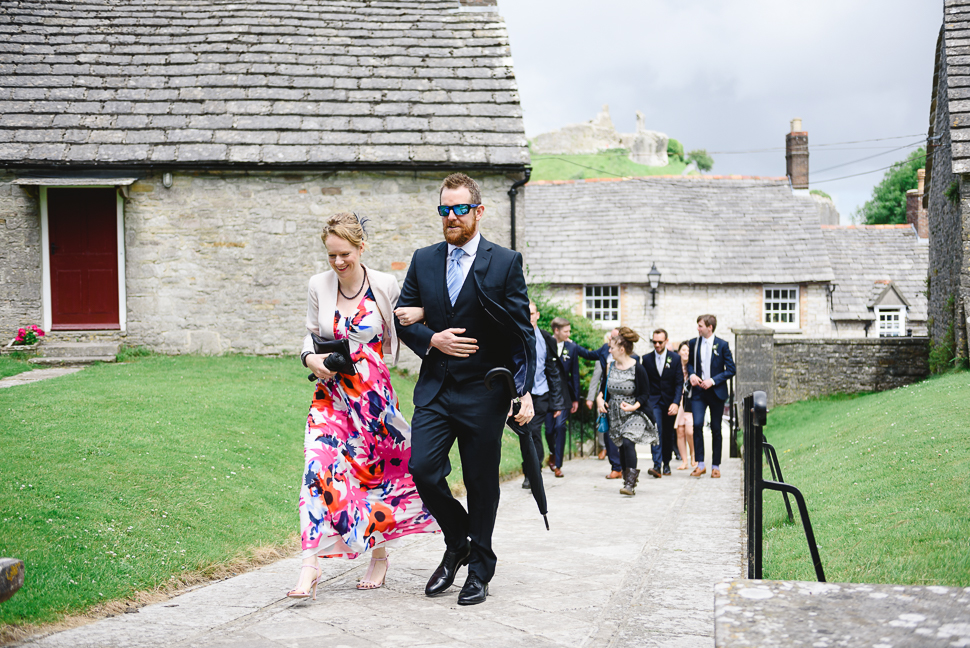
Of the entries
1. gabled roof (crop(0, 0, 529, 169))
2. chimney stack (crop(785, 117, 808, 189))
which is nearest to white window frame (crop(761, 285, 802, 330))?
chimney stack (crop(785, 117, 808, 189))

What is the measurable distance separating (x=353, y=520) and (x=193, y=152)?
1071 centimetres

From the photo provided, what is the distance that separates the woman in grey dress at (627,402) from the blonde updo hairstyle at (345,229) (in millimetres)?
5876

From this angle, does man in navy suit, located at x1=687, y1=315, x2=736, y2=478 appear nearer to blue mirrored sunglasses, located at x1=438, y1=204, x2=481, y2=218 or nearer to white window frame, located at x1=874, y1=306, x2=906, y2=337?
blue mirrored sunglasses, located at x1=438, y1=204, x2=481, y2=218

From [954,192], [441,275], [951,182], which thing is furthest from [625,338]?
[951,182]

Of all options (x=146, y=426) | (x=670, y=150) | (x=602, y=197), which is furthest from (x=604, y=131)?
(x=146, y=426)

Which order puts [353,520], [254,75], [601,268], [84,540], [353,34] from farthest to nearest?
[601,268] → [353,34] → [254,75] → [84,540] → [353,520]

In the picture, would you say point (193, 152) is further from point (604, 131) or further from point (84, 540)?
point (604, 131)

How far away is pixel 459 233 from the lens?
4930 mm

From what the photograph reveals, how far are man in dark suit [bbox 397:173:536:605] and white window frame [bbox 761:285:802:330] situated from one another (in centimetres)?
2621

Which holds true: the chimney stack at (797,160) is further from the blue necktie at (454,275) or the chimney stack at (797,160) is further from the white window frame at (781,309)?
the blue necktie at (454,275)

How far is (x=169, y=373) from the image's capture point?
11.8 m

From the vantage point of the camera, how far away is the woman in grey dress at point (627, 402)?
33.5 ft

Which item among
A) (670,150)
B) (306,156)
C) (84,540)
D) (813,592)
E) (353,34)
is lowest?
(84,540)

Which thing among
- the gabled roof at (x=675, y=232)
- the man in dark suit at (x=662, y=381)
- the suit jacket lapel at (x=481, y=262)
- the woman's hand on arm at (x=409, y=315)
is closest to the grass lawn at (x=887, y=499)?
the man in dark suit at (x=662, y=381)
